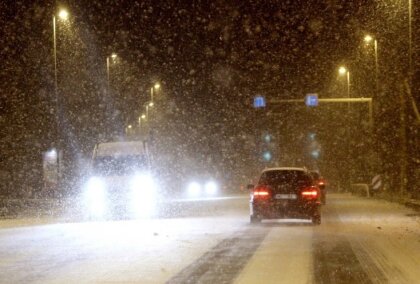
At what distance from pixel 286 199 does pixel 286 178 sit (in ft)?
2.45

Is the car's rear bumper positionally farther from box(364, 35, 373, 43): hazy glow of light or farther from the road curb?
box(364, 35, 373, 43): hazy glow of light

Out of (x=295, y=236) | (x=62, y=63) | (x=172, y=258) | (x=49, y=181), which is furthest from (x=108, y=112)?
(x=172, y=258)

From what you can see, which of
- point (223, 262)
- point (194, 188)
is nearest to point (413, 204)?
point (223, 262)

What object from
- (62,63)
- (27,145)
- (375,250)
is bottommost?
(375,250)

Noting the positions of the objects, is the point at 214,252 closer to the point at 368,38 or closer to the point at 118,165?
the point at 118,165

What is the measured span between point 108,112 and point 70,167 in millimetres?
8004

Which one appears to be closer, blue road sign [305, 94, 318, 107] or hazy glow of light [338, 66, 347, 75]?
blue road sign [305, 94, 318, 107]

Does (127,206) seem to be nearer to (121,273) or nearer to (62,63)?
(121,273)

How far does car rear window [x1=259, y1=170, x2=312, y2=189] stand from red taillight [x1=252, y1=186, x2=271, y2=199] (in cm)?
21

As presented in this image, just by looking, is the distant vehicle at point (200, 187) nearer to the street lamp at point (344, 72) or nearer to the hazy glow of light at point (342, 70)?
the street lamp at point (344, 72)

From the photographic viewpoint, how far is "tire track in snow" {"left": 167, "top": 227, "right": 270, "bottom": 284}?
10828mm

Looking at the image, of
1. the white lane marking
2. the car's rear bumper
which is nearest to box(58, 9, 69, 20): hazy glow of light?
the car's rear bumper

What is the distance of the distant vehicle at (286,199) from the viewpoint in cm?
2144

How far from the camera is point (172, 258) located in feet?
43.8
